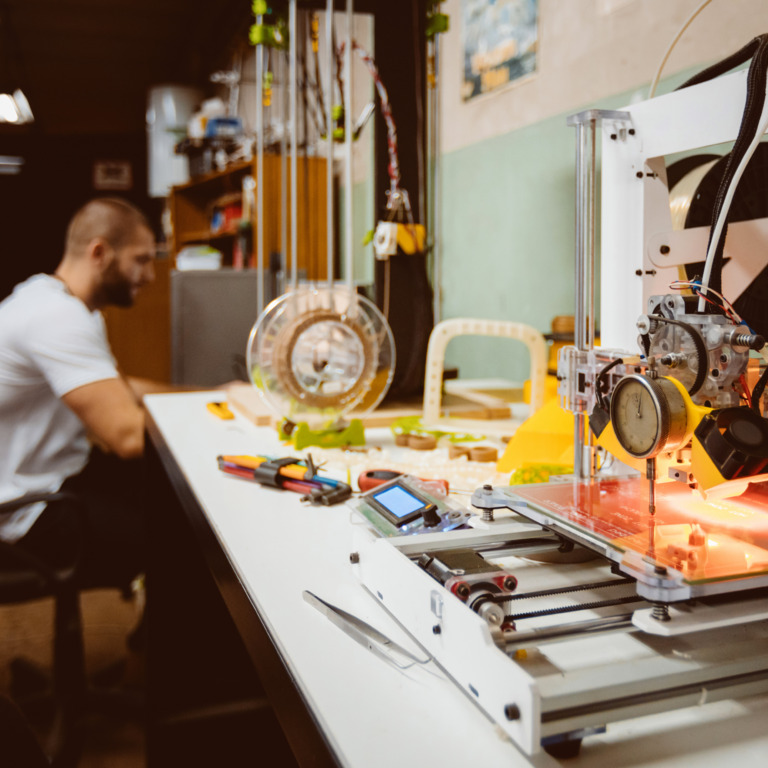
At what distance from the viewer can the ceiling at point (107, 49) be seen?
198 inches

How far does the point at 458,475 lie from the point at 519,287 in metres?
1.13

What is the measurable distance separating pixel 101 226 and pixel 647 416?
7.01 feet

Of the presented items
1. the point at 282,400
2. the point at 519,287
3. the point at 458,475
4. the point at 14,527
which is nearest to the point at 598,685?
the point at 458,475

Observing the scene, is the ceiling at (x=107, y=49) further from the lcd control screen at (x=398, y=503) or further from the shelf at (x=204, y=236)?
the lcd control screen at (x=398, y=503)

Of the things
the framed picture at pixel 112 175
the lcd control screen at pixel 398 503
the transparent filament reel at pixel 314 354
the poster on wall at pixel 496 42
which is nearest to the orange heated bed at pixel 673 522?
the lcd control screen at pixel 398 503

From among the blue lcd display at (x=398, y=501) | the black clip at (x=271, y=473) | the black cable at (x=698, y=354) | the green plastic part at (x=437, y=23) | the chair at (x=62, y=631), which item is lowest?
the chair at (x=62, y=631)

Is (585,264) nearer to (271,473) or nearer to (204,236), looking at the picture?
(271,473)

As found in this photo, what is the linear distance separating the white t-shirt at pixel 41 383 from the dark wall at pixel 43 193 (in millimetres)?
6749

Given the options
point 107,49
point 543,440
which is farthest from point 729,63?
point 107,49

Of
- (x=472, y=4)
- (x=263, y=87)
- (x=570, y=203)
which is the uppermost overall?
(x=472, y=4)

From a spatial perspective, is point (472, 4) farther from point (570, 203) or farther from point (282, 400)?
point (282, 400)

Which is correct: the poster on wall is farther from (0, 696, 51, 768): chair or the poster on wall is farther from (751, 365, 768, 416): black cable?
(0, 696, 51, 768): chair

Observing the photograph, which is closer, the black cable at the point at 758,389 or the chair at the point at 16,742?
the black cable at the point at 758,389

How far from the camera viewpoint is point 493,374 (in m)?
2.36
